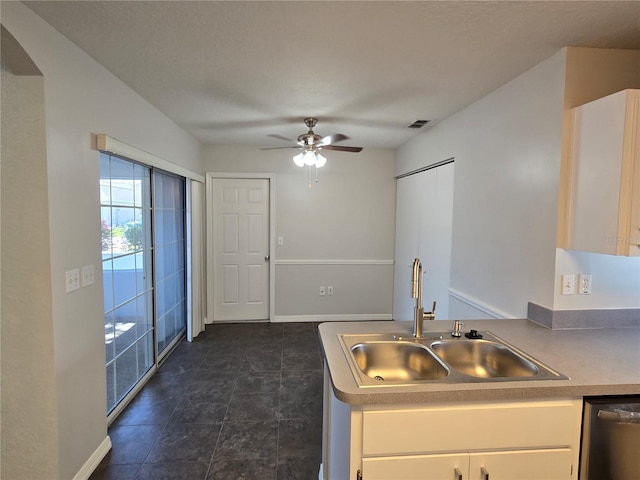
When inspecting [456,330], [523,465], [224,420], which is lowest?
[224,420]

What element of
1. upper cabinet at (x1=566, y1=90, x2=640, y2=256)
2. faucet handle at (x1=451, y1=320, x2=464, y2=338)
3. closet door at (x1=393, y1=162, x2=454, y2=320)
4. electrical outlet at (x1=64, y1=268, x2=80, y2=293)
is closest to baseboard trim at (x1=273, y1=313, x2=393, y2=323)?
closet door at (x1=393, y1=162, x2=454, y2=320)

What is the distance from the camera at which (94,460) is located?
2002 millimetres

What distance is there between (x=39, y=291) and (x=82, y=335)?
41cm

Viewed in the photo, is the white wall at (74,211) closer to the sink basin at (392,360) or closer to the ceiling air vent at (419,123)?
the sink basin at (392,360)

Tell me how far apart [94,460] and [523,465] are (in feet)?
7.56

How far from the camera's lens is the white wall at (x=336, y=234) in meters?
4.57

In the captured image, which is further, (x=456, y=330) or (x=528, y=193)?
(x=528, y=193)

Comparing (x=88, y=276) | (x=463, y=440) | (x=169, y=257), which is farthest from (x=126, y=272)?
(x=463, y=440)

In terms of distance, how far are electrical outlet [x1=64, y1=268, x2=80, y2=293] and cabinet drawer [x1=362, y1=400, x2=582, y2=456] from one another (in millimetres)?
1633

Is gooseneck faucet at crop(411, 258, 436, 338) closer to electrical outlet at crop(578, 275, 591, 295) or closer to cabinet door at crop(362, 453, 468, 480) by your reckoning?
cabinet door at crop(362, 453, 468, 480)

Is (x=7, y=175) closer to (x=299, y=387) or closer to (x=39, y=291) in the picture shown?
(x=39, y=291)

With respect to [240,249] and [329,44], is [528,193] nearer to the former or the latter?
[329,44]

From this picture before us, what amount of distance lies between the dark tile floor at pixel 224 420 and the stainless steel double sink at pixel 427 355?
0.87 metres

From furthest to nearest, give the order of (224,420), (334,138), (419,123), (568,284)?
(419,123) → (334,138) → (224,420) → (568,284)
